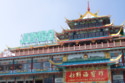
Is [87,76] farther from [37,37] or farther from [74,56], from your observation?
[37,37]

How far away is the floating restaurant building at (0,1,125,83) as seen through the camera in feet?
113

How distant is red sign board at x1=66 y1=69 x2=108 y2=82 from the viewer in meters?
34.0

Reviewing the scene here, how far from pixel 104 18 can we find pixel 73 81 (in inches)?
610

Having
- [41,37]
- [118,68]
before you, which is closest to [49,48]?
[41,37]

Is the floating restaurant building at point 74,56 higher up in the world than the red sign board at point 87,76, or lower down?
higher up

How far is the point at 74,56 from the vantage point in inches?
1484

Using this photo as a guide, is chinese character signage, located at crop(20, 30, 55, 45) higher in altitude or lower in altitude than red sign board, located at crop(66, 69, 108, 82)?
higher

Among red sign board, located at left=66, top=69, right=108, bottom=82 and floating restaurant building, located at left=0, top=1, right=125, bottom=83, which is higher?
floating restaurant building, located at left=0, top=1, right=125, bottom=83

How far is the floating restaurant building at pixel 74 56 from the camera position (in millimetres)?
34438

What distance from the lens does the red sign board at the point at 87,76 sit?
1337 inches

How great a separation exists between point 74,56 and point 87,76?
4.92 meters

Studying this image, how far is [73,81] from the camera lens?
3562 centimetres

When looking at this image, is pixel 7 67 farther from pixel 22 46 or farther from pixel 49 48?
pixel 49 48

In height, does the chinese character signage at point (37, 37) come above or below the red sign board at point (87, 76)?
above
